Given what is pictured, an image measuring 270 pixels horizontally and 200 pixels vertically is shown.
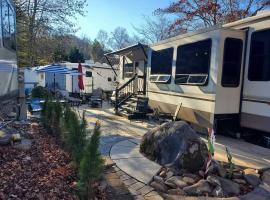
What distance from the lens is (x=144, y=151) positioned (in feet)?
18.7

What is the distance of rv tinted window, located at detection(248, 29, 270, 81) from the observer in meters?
6.36

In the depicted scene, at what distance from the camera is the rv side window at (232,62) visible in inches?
276

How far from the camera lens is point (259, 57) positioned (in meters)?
6.61

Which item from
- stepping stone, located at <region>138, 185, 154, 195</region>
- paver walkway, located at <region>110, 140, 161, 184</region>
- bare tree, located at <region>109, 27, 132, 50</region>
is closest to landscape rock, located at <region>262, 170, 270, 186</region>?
paver walkway, located at <region>110, 140, 161, 184</region>

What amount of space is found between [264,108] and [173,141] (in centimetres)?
262

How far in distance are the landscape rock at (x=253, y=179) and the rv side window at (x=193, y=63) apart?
3223mm

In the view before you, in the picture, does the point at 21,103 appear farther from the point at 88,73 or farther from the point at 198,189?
the point at 88,73

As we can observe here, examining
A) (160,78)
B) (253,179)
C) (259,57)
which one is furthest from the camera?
(160,78)

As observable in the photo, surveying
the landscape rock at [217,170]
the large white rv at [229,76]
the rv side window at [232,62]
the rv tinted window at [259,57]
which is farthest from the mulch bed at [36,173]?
the rv tinted window at [259,57]

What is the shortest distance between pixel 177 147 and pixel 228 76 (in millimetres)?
2939

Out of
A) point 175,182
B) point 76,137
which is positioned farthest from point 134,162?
point 76,137

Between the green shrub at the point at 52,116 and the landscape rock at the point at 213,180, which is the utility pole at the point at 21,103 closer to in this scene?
the green shrub at the point at 52,116

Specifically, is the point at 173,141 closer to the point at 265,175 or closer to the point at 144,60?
the point at 265,175

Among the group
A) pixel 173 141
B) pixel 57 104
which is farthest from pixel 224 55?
pixel 57 104
